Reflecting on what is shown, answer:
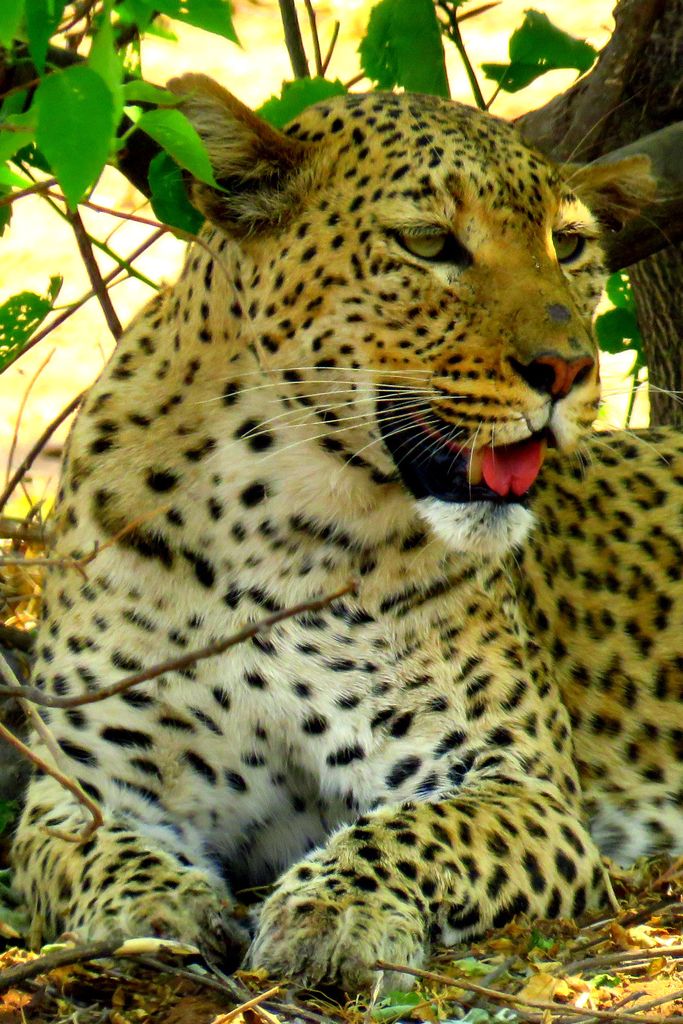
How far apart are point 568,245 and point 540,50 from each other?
3.62ft

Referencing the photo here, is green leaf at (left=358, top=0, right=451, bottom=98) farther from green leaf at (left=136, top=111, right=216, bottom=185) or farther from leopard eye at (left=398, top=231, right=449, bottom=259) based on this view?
green leaf at (left=136, top=111, right=216, bottom=185)

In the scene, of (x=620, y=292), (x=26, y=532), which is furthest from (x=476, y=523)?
(x=620, y=292)

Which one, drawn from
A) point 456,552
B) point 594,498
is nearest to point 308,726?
point 456,552

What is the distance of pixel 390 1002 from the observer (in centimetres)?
371

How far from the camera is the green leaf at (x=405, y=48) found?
18.1 feet

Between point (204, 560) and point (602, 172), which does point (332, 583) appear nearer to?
point (204, 560)

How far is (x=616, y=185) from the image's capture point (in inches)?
218

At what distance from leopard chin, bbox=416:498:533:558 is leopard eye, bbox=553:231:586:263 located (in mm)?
916

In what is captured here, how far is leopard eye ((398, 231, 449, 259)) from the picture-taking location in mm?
4672

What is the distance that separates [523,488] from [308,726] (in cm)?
95

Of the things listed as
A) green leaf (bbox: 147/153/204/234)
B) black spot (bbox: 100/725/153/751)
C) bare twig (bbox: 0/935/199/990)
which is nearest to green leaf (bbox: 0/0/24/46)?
bare twig (bbox: 0/935/199/990)

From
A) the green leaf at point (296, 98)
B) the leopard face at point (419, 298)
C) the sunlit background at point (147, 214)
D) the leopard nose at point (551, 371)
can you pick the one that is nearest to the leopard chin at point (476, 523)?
the leopard face at point (419, 298)

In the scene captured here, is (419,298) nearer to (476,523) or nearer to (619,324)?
(476,523)

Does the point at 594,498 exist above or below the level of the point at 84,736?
above
